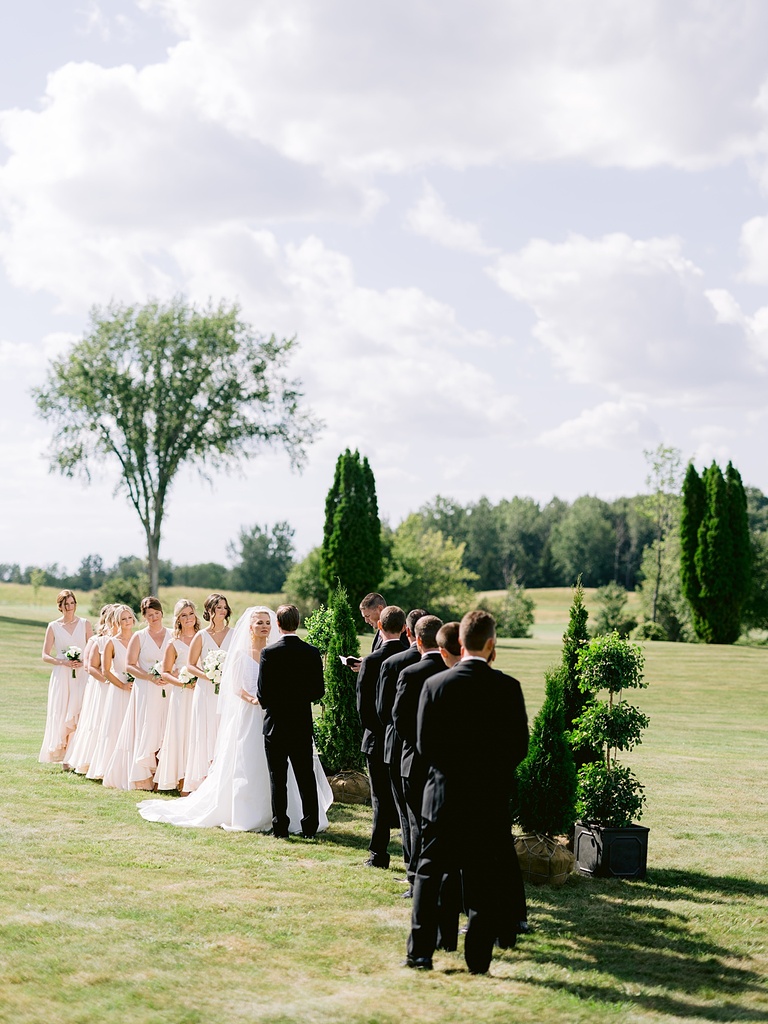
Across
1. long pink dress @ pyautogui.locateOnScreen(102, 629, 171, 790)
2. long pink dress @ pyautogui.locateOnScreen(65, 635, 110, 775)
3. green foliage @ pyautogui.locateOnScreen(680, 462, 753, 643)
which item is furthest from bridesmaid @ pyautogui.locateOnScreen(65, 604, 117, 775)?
green foliage @ pyautogui.locateOnScreen(680, 462, 753, 643)

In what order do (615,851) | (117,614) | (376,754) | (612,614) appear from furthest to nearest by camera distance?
(612,614) < (117,614) < (376,754) < (615,851)

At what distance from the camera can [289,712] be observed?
10273 mm

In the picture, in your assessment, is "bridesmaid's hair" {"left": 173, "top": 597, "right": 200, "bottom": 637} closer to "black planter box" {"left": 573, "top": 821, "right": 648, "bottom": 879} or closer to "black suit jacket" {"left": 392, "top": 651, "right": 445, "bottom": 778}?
"black suit jacket" {"left": 392, "top": 651, "right": 445, "bottom": 778}

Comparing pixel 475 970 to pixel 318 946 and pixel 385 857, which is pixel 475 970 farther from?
pixel 385 857

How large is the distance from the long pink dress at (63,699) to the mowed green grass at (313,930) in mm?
1775

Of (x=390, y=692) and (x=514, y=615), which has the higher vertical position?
(x=514, y=615)

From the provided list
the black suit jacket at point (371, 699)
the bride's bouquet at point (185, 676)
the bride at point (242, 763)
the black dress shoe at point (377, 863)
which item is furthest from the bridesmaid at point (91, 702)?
the black dress shoe at point (377, 863)

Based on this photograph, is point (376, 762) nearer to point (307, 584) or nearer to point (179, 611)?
point (179, 611)

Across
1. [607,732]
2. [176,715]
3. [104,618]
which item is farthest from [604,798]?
[104,618]

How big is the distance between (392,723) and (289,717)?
6.62 feet

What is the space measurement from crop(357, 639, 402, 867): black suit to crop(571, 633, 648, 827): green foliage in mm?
1663

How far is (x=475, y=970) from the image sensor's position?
21.5ft

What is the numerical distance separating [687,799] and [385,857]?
5.68 m

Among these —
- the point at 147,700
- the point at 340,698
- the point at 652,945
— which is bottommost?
the point at 652,945
